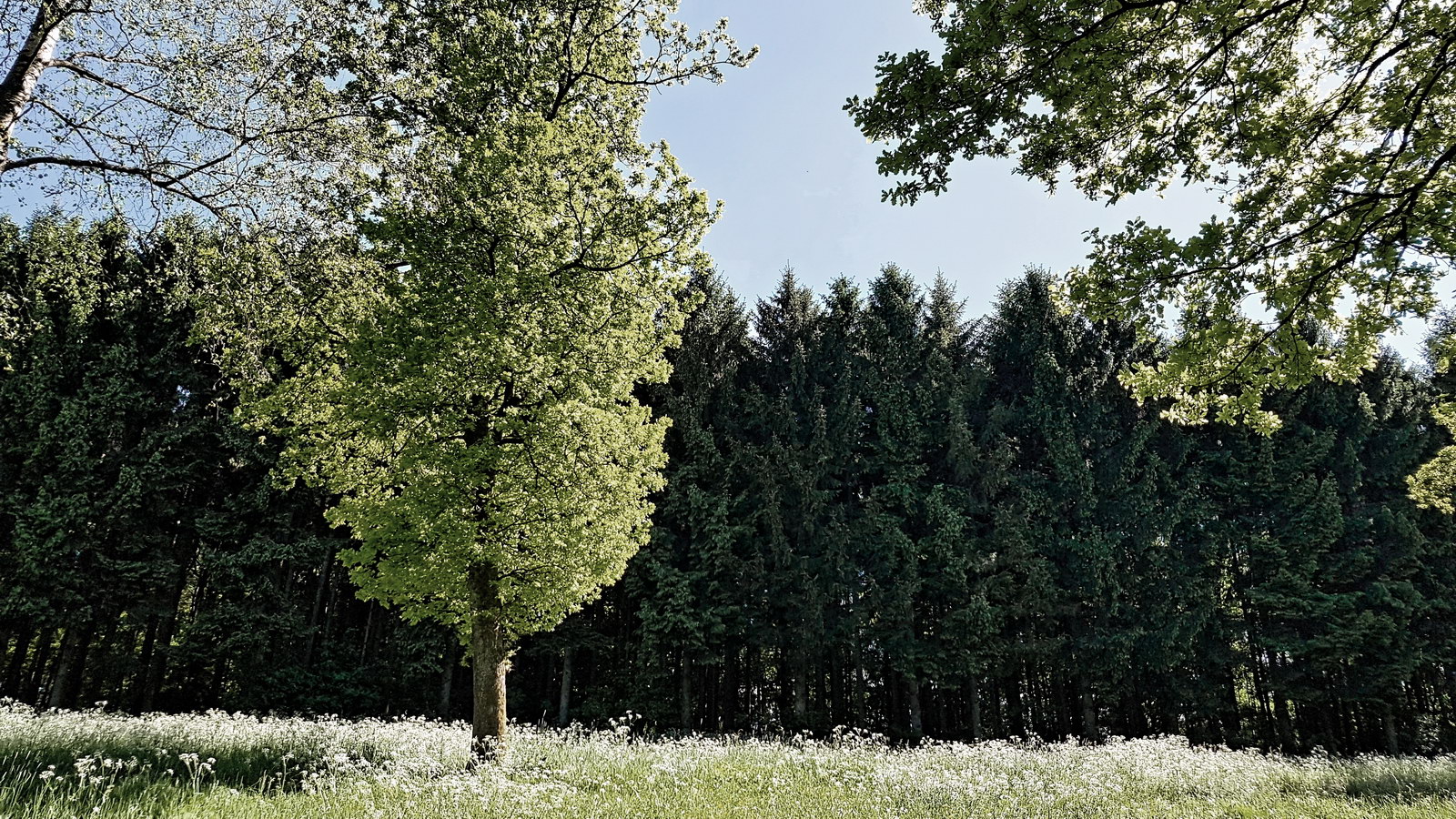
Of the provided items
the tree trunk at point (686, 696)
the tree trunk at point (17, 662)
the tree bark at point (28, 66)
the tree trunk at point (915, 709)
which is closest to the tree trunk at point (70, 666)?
the tree trunk at point (17, 662)

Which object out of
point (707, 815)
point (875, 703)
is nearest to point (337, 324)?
point (707, 815)

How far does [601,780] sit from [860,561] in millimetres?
16025

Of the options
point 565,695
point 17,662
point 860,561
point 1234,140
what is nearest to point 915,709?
point 860,561

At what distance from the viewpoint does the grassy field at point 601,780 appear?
6176 mm

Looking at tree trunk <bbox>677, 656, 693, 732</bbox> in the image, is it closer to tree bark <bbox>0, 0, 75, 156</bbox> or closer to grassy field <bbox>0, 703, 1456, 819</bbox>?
grassy field <bbox>0, 703, 1456, 819</bbox>

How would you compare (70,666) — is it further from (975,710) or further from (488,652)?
(975,710)

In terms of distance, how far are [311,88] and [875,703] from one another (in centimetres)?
2399

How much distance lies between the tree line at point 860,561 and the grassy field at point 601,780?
946 cm

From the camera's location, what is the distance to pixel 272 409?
32.4ft

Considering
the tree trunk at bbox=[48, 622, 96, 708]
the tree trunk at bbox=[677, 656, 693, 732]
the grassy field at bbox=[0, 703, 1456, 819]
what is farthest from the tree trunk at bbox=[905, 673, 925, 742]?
the tree trunk at bbox=[48, 622, 96, 708]

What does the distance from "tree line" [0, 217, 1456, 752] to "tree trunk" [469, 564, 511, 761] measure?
37.1ft

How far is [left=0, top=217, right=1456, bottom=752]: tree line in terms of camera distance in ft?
67.9

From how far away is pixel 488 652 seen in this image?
32.1 feet

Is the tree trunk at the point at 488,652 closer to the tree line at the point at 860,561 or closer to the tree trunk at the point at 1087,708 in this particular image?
the tree line at the point at 860,561
